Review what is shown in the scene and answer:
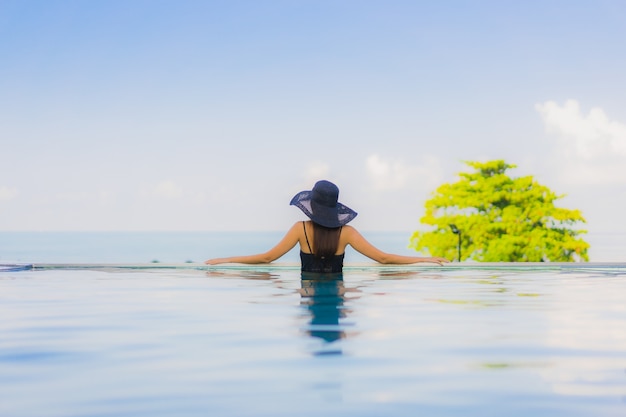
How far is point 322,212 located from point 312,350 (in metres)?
4.41

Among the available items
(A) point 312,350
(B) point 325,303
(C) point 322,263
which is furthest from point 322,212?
(A) point 312,350

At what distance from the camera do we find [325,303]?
746 centimetres

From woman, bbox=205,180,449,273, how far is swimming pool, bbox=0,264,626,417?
0.35 m

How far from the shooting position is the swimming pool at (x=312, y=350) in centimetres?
368

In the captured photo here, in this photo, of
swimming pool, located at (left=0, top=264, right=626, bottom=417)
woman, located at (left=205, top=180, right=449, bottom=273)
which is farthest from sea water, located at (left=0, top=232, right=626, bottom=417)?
woman, located at (left=205, top=180, right=449, bottom=273)

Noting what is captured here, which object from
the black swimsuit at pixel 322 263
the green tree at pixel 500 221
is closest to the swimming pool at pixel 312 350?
the black swimsuit at pixel 322 263

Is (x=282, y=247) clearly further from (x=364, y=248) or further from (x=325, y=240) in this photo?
(x=364, y=248)

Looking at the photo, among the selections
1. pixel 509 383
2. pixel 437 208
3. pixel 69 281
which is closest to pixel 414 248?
pixel 437 208

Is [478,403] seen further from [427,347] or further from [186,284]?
[186,284]

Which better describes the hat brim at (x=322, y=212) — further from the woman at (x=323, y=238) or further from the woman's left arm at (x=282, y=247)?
the woman's left arm at (x=282, y=247)

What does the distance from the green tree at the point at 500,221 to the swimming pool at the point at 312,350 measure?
31826mm

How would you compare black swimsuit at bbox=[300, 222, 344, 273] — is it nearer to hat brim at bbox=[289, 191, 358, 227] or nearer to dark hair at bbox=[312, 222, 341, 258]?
dark hair at bbox=[312, 222, 341, 258]

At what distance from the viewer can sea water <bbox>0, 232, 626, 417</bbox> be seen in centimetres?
368

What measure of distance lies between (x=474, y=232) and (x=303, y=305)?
114 feet
